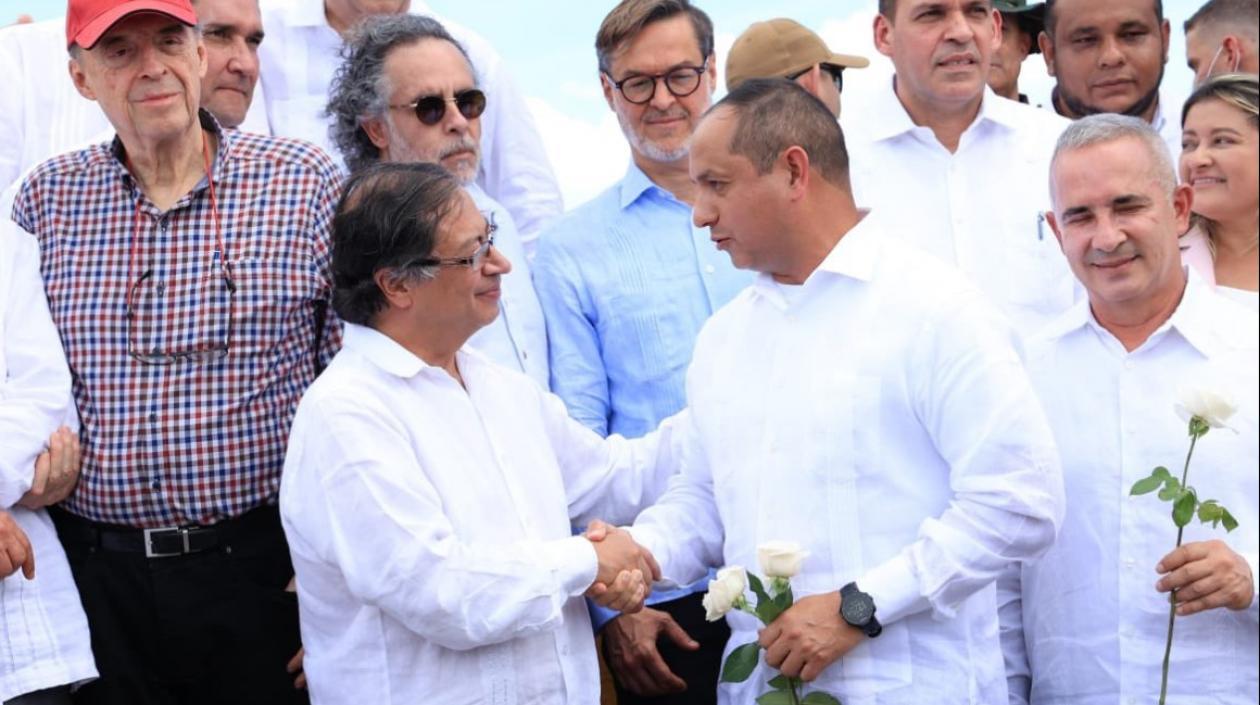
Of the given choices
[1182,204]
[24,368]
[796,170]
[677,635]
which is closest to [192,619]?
[24,368]

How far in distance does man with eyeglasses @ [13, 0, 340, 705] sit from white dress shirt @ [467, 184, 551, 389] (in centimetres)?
Answer: 58

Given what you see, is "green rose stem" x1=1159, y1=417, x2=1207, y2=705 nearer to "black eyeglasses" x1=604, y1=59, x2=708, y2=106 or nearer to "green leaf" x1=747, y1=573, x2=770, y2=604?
"green leaf" x1=747, y1=573, x2=770, y2=604

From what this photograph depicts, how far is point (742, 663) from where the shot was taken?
4.18 meters

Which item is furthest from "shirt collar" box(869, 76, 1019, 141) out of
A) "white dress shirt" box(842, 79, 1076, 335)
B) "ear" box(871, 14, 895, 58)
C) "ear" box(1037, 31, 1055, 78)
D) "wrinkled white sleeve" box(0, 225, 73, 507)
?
"wrinkled white sleeve" box(0, 225, 73, 507)

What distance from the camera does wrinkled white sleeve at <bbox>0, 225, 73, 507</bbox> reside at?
4609 millimetres

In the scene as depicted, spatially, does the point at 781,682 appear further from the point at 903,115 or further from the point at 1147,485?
the point at 903,115

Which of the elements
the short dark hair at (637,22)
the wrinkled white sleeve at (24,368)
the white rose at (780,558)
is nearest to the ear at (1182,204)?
the white rose at (780,558)

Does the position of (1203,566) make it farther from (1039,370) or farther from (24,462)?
(24,462)

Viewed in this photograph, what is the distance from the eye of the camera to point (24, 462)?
4.61 meters

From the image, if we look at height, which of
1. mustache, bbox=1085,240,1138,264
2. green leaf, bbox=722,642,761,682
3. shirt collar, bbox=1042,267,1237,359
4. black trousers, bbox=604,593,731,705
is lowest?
black trousers, bbox=604,593,731,705

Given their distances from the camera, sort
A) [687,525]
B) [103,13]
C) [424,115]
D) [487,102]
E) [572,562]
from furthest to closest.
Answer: [487,102] < [424,115] < [103,13] < [687,525] < [572,562]

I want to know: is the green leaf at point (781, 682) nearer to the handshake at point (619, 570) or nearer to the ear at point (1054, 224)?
the handshake at point (619, 570)

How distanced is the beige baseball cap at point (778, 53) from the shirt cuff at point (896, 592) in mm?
2780

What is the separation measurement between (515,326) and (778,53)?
181cm
